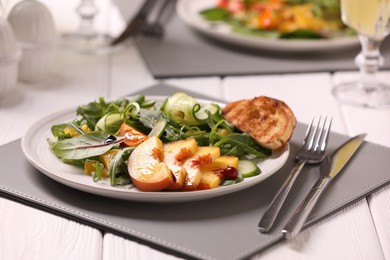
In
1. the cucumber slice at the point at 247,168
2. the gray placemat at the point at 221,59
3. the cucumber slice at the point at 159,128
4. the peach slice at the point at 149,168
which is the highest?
the peach slice at the point at 149,168

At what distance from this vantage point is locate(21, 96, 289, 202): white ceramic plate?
1.83 metres

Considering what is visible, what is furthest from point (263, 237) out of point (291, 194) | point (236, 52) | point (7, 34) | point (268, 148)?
point (236, 52)

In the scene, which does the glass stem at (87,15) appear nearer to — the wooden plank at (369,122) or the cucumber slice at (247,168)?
the wooden plank at (369,122)

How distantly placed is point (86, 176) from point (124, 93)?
980 mm

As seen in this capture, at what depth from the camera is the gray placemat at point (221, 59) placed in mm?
3072

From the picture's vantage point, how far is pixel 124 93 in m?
2.89

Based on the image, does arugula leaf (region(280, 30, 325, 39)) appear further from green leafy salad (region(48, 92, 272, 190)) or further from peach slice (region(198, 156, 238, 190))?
peach slice (region(198, 156, 238, 190))

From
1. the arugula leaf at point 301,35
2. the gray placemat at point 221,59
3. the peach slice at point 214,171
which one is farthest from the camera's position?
the arugula leaf at point 301,35

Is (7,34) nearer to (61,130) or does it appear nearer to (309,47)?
(61,130)

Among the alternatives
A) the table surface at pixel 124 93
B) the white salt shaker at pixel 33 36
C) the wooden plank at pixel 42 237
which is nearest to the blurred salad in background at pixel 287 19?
the table surface at pixel 124 93

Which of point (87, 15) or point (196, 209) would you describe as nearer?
point (196, 209)

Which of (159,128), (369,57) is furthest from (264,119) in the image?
(369,57)

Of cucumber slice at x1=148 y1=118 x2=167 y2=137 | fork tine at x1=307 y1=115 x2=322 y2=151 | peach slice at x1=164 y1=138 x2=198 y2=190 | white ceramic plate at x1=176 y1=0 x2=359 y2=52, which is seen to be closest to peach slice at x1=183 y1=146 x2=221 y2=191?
peach slice at x1=164 y1=138 x2=198 y2=190

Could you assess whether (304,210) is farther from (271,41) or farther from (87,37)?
(87,37)
